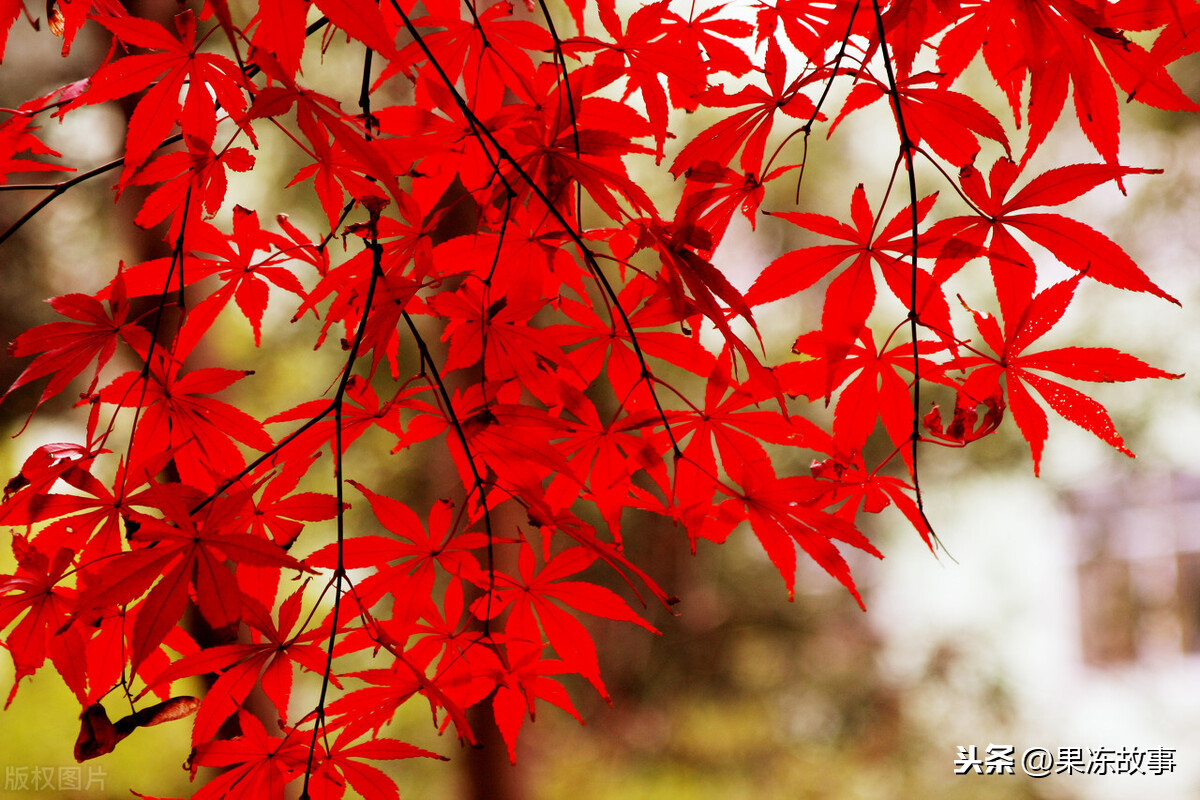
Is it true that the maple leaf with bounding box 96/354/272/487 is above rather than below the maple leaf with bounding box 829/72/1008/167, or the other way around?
below

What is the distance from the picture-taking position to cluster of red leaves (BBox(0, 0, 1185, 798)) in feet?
1.60

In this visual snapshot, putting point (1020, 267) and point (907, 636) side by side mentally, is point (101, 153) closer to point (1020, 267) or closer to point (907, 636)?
point (1020, 267)

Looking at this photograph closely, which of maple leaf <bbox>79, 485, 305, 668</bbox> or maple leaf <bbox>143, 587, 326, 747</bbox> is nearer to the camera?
maple leaf <bbox>79, 485, 305, 668</bbox>

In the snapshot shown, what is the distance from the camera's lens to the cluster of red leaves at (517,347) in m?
0.49

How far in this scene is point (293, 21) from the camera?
0.34 metres

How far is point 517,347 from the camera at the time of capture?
0.56 metres

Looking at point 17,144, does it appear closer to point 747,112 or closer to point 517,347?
point 517,347

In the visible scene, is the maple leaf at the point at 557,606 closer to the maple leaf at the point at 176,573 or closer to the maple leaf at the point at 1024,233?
the maple leaf at the point at 176,573

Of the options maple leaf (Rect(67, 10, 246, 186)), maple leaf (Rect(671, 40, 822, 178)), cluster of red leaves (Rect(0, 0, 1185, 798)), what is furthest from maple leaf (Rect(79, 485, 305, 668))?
maple leaf (Rect(671, 40, 822, 178))
